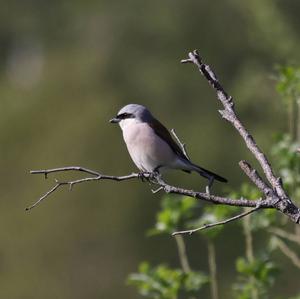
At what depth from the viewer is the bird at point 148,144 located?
5.35m

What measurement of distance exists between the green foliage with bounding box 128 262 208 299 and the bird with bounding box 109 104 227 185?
637 mm

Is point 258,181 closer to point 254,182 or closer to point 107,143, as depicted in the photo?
point 254,182

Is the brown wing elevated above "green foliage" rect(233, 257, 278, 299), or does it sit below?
above

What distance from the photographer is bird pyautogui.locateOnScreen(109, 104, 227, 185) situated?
535 centimetres

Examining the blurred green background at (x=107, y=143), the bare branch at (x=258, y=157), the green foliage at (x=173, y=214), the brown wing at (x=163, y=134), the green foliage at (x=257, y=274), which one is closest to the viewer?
the bare branch at (x=258, y=157)

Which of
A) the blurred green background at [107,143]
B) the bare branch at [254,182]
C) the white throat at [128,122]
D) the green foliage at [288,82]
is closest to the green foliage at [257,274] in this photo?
the green foliage at [288,82]

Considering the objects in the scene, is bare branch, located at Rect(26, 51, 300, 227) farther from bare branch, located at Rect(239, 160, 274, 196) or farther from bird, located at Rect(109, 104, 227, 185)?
bird, located at Rect(109, 104, 227, 185)

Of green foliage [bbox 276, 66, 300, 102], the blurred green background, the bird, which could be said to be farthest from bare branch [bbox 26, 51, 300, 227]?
the blurred green background

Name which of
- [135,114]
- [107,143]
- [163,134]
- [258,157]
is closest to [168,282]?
[163,134]

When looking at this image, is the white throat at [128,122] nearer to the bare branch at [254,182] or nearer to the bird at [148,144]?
the bird at [148,144]

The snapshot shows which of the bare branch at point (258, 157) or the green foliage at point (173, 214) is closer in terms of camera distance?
the bare branch at point (258, 157)

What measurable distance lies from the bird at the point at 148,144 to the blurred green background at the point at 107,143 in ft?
35.1

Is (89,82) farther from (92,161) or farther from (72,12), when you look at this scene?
(72,12)

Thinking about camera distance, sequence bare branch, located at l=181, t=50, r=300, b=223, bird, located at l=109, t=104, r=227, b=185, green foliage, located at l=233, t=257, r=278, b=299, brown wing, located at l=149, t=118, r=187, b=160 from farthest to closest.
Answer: brown wing, located at l=149, t=118, r=187, b=160
bird, located at l=109, t=104, r=227, b=185
green foliage, located at l=233, t=257, r=278, b=299
bare branch, located at l=181, t=50, r=300, b=223
